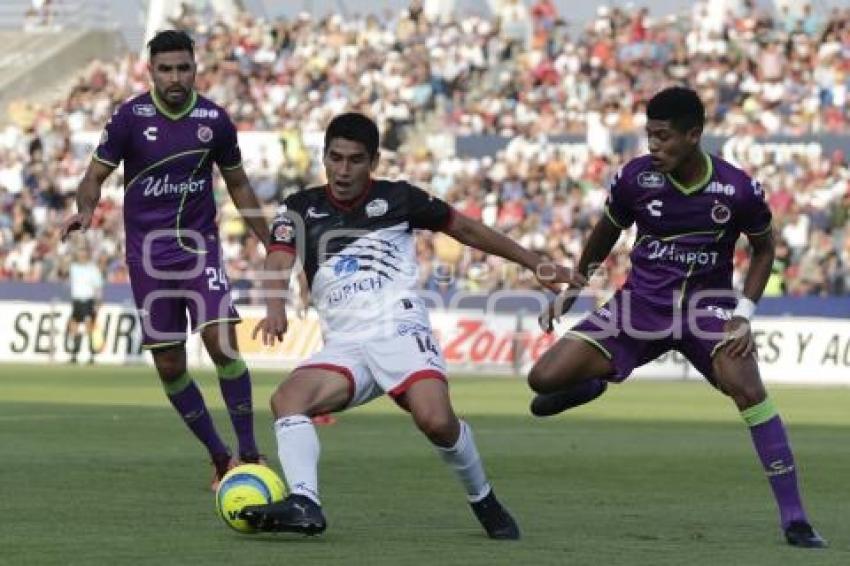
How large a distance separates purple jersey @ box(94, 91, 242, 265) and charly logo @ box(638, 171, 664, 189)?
133 inches

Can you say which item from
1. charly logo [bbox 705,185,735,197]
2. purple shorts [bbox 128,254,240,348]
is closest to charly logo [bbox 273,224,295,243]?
charly logo [bbox 705,185,735,197]

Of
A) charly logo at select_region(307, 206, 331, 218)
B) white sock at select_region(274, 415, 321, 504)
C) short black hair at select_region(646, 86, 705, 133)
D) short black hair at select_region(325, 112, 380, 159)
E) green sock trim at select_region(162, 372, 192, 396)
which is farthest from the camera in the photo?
green sock trim at select_region(162, 372, 192, 396)

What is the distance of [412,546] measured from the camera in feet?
35.5

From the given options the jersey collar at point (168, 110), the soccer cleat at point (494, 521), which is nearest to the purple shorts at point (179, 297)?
the jersey collar at point (168, 110)

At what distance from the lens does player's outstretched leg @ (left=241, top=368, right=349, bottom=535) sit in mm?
10609

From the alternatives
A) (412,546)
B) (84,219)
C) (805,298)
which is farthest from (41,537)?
(805,298)

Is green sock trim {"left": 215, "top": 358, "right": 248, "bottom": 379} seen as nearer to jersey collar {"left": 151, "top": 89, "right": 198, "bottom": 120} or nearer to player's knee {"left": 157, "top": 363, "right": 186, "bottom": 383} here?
player's knee {"left": 157, "top": 363, "right": 186, "bottom": 383}

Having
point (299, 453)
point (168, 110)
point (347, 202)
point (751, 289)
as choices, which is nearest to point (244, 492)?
point (299, 453)

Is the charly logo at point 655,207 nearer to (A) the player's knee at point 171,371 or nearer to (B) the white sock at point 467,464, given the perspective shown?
(B) the white sock at point 467,464

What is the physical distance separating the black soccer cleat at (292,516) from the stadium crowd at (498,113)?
2512 centimetres

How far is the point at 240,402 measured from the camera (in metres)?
14.5

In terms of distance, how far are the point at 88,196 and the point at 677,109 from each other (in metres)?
4.11

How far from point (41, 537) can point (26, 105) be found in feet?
135

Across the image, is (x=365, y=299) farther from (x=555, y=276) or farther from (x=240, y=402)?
(x=240, y=402)
